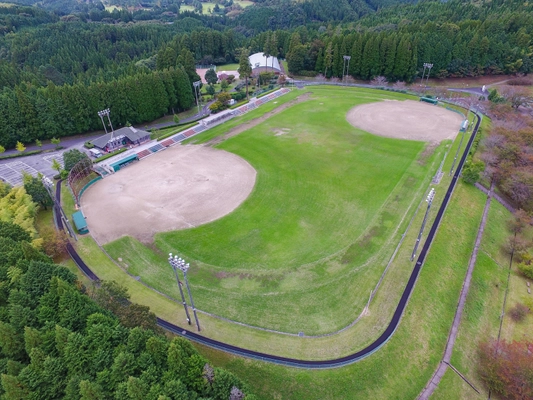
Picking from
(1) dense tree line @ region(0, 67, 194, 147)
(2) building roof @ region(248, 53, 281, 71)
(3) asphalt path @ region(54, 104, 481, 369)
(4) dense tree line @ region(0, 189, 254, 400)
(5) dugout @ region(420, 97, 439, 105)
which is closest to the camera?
(4) dense tree line @ region(0, 189, 254, 400)

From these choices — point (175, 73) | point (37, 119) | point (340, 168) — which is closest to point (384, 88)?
point (340, 168)

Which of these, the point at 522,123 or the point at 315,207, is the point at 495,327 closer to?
the point at 315,207

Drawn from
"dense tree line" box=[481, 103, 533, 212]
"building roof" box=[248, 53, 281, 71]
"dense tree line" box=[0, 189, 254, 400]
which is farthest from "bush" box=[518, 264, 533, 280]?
"building roof" box=[248, 53, 281, 71]

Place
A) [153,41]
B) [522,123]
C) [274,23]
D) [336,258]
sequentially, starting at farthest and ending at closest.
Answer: [274,23]
[153,41]
[522,123]
[336,258]

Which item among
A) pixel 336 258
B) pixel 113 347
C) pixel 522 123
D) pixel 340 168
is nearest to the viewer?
pixel 113 347

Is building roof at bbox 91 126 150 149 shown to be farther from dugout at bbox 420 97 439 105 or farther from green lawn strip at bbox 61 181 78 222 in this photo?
dugout at bbox 420 97 439 105

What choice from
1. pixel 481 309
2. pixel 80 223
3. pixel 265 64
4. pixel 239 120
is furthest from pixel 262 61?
pixel 481 309

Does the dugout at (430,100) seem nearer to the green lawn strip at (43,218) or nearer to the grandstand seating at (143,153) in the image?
the grandstand seating at (143,153)
